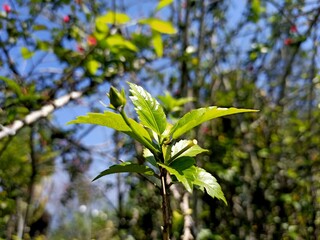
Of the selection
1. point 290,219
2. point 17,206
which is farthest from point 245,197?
point 17,206

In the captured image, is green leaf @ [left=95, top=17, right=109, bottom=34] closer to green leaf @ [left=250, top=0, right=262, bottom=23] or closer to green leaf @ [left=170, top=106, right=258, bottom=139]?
green leaf @ [left=170, top=106, right=258, bottom=139]

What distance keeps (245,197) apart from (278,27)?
1603mm

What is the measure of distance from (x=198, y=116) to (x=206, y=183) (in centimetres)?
11

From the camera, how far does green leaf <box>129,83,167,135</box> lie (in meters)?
0.65

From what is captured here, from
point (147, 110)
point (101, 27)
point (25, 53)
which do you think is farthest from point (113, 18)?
point (147, 110)

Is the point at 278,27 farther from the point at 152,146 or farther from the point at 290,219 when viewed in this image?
the point at 152,146

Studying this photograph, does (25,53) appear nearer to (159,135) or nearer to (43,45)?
(43,45)

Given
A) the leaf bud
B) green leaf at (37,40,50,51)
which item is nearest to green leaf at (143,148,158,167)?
the leaf bud

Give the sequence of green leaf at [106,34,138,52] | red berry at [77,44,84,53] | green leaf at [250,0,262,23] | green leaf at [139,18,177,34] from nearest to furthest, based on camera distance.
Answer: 1. green leaf at [139,18,177,34]
2. green leaf at [106,34,138,52]
3. red berry at [77,44,84,53]
4. green leaf at [250,0,262,23]

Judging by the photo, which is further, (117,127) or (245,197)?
(245,197)

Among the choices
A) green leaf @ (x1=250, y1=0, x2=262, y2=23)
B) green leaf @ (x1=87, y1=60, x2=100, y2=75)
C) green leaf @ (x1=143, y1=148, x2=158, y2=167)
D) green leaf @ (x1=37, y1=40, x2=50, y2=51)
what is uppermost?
green leaf @ (x1=250, y1=0, x2=262, y2=23)

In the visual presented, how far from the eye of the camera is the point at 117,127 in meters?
0.61

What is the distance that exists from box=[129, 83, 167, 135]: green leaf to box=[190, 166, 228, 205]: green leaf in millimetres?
99

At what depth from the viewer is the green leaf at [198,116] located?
24.1 inches
